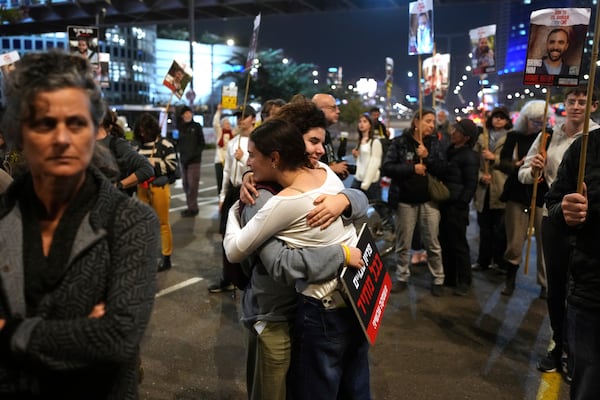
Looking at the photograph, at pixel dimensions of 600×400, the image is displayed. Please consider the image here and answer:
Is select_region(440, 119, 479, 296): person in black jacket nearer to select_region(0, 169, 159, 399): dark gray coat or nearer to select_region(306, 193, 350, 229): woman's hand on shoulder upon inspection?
select_region(306, 193, 350, 229): woman's hand on shoulder

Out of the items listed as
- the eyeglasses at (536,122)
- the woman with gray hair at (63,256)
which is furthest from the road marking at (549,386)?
the woman with gray hair at (63,256)

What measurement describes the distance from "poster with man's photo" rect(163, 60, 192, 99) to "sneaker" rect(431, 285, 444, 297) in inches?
210

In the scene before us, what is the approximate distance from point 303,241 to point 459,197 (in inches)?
166

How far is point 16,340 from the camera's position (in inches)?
56.4

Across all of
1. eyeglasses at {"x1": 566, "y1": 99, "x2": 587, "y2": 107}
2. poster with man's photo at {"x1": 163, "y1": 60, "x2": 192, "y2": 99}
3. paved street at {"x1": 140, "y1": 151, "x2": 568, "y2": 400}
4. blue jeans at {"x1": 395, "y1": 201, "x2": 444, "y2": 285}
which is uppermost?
poster with man's photo at {"x1": 163, "y1": 60, "x2": 192, "y2": 99}

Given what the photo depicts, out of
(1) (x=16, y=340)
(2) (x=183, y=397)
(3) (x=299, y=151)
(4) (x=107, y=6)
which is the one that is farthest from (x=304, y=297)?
(4) (x=107, y=6)

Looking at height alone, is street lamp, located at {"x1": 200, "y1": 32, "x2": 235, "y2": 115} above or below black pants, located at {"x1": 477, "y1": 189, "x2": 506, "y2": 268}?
above

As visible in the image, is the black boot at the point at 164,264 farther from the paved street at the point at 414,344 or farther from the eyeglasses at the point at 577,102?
the eyeglasses at the point at 577,102

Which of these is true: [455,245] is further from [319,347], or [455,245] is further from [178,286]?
[319,347]

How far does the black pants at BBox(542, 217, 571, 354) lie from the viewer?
4133mm

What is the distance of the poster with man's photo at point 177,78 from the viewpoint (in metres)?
9.02

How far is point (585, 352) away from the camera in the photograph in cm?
271

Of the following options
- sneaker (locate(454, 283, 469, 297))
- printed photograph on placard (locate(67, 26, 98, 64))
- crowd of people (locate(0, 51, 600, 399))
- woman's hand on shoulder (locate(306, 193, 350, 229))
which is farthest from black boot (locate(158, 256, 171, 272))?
woman's hand on shoulder (locate(306, 193, 350, 229))

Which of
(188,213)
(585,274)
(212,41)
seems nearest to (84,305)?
(585,274)
